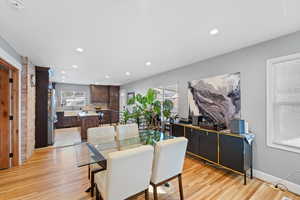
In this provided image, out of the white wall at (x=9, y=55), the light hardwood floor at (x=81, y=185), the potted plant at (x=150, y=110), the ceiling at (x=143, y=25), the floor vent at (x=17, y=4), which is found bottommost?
the light hardwood floor at (x=81, y=185)

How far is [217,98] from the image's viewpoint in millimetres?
3121

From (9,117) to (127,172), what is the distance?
317 cm

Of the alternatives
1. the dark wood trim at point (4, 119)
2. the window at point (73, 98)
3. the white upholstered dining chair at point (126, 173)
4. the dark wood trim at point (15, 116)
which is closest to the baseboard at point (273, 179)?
the white upholstered dining chair at point (126, 173)

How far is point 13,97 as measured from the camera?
2939 millimetres

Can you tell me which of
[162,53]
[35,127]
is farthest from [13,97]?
[162,53]

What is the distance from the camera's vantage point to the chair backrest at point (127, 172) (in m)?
1.31

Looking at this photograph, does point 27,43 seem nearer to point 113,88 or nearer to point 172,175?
point 172,175

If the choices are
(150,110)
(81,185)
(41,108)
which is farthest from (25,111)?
(150,110)

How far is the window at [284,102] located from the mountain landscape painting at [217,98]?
0.51 m

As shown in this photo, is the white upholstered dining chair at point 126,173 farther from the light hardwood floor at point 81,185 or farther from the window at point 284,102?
the window at point 284,102

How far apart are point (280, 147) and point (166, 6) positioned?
2781 mm

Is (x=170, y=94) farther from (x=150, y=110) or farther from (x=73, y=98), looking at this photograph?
(x=73, y=98)

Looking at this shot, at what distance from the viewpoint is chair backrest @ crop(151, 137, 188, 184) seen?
5.43ft

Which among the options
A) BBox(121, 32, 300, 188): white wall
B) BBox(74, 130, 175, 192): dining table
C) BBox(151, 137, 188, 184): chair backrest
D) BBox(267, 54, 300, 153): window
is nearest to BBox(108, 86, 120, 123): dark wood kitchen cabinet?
BBox(74, 130, 175, 192): dining table
